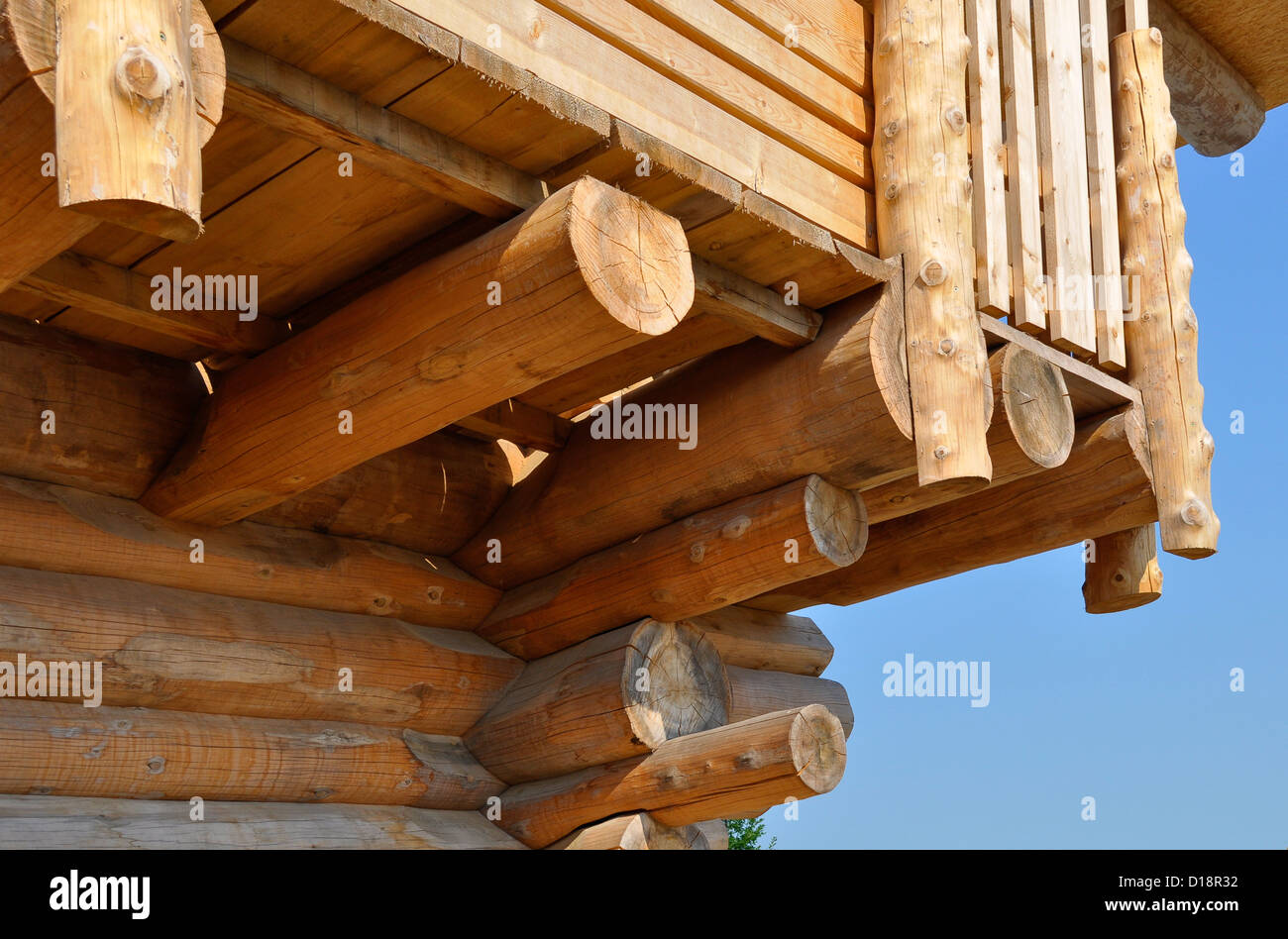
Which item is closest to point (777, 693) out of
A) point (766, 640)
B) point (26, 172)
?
point (766, 640)

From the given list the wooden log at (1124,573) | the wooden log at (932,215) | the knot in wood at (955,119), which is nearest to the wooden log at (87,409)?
the wooden log at (932,215)

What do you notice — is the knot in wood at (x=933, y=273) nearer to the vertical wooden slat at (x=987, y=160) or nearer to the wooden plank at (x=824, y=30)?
the vertical wooden slat at (x=987, y=160)

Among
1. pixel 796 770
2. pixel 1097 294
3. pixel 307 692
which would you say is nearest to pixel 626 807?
pixel 796 770

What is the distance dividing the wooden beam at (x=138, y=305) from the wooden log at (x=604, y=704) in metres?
1.62

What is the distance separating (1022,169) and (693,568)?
6.23 ft

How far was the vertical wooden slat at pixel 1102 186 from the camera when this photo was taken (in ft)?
18.0

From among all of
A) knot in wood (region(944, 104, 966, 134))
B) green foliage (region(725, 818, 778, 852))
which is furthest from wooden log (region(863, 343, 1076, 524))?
green foliage (region(725, 818, 778, 852))

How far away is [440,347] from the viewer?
13.1ft

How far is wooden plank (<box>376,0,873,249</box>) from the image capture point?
3.74 meters

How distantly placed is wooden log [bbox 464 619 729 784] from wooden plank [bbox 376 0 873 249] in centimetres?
161

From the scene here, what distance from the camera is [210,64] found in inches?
115

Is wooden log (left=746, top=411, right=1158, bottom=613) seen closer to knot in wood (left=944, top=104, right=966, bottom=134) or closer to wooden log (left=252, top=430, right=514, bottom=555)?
knot in wood (left=944, top=104, right=966, bottom=134)

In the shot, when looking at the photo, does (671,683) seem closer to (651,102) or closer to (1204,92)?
(651,102)
